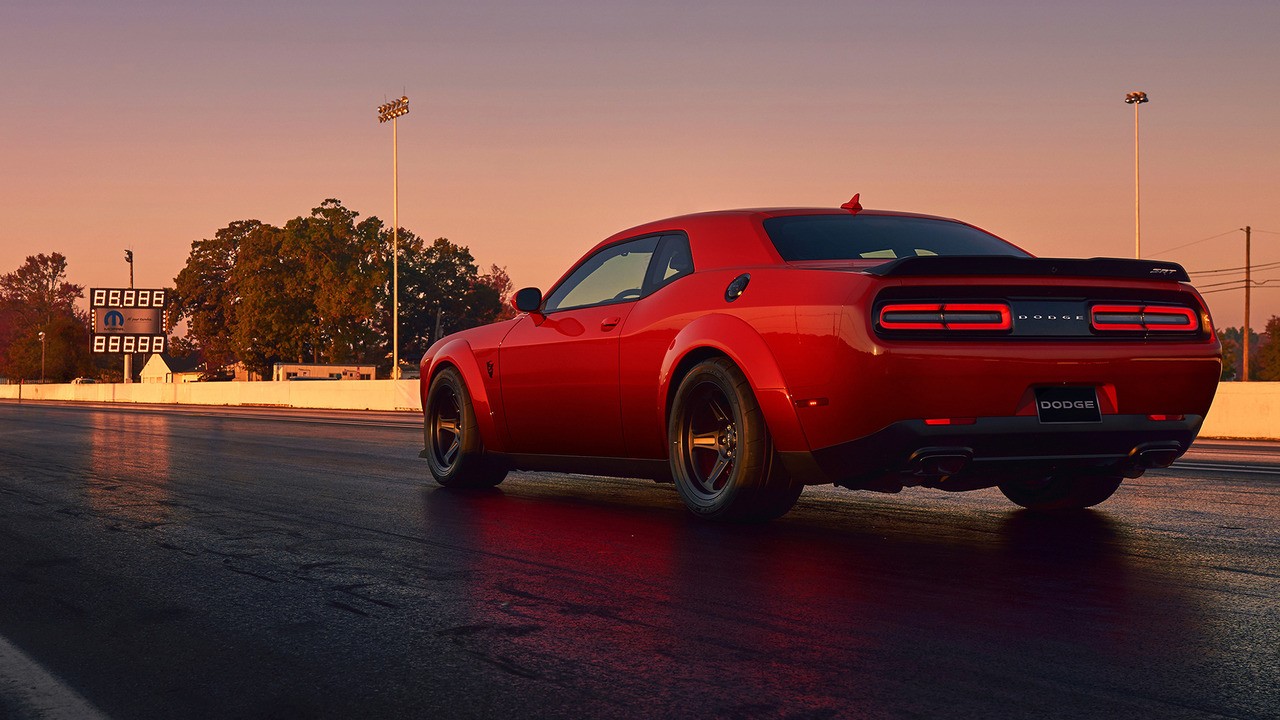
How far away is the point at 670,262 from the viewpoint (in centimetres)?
704

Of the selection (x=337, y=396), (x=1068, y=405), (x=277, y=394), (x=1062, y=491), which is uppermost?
(x=1068, y=405)

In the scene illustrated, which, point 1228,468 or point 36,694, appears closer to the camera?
point 36,694

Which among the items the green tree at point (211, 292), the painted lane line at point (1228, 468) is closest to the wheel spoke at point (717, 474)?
the painted lane line at point (1228, 468)

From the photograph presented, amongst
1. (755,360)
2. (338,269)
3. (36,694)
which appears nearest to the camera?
(36,694)

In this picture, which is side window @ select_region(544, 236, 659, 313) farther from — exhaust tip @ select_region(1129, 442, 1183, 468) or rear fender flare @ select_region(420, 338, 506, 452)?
exhaust tip @ select_region(1129, 442, 1183, 468)

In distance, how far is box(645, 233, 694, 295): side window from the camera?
6890mm

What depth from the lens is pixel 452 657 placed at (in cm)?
388

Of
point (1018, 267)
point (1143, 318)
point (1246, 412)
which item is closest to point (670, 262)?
point (1018, 267)

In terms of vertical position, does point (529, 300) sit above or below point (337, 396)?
above

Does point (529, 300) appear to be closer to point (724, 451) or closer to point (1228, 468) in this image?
point (724, 451)

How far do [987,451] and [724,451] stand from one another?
1.38 m

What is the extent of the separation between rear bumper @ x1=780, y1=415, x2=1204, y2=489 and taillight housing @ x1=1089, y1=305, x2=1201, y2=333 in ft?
1.33

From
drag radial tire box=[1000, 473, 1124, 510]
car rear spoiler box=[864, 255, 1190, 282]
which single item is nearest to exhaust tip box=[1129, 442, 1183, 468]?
car rear spoiler box=[864, 255, 1190, 282]

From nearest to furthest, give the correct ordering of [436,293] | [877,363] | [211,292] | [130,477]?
[877,363], [130,477], [211,292], [436,293]
